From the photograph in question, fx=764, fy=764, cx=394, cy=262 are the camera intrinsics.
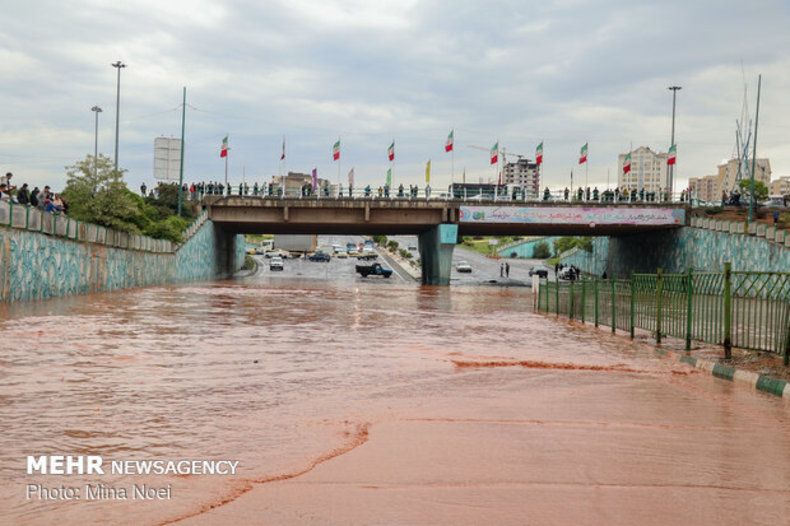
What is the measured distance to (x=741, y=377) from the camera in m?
11.7

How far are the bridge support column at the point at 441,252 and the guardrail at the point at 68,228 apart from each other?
21.7 metres

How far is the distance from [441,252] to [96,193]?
2933cm

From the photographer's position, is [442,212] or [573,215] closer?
[573,215]

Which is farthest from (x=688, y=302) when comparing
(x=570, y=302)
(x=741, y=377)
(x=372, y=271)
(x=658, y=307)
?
(x=372, y=271)

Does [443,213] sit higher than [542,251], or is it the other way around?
[443,213]

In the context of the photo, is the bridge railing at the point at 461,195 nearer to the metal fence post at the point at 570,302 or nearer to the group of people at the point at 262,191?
the group of people at the point at 262,191

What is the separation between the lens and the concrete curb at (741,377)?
10523mm

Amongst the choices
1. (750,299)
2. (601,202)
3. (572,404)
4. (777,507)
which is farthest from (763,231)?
(777,507)

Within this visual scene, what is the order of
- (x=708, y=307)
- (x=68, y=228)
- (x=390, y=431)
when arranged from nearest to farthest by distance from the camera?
(x=390, y=431)
(x=708, y=307)
(x=68, y=228)

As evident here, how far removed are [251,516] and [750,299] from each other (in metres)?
10.1

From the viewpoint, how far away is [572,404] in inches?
366

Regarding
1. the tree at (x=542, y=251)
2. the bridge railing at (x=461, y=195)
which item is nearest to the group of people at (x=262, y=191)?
the bridge railing at (x=461, y=195)

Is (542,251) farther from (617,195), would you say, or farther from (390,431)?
(390,431)

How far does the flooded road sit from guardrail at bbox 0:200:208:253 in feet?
49.4
